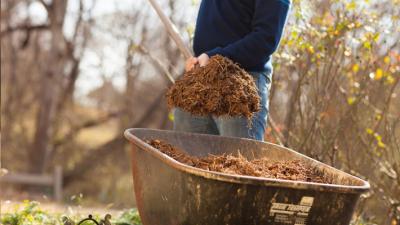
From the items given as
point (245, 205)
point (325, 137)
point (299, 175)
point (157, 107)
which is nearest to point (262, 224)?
point (245, 205)

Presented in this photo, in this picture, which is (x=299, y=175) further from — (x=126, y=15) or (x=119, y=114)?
(x=119, y=114)

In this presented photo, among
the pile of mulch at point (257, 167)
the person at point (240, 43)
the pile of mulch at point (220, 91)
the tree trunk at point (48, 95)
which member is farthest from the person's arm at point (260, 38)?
the tree trunk at point (48, 95)

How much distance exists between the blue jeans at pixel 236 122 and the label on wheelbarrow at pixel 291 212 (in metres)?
1.11

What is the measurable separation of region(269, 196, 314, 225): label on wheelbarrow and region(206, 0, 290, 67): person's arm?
4.21 ft

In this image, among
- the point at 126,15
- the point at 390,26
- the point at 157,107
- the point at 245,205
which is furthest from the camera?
the point at 157,107

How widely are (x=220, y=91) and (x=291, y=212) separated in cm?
101

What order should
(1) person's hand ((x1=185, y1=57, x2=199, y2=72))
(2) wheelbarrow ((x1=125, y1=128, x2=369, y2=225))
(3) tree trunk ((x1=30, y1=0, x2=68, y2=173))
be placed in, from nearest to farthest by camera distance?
(2) wheelbarrow ((x1=125, y1=128, x2=369, y2=225)) < (1) person's hand ((x1=185, y1=57, x2=199, y2=72)) < (3) tree trunk ((x1=30, y1=0, x2=68, y2=173))

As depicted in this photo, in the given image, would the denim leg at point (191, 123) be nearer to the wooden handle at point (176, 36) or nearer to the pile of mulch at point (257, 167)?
the wooden handle at point (176, 36)

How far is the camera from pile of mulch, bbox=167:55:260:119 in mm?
3607

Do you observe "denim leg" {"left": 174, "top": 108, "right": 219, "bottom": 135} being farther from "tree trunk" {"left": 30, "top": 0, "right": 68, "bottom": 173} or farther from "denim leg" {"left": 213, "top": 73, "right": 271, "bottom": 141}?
"tree trunk" {"left": 30, "top": 0, "right": 68, "bottom": 173}

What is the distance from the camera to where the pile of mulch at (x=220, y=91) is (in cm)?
361

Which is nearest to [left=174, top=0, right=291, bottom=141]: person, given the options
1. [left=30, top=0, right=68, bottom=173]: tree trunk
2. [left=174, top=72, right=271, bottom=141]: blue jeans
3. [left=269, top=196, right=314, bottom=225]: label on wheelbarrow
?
[left=174, top=72, right=271, bottom=141]: blue jeans

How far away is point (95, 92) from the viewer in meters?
16.7

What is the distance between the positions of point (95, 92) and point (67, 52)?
1.20 m
